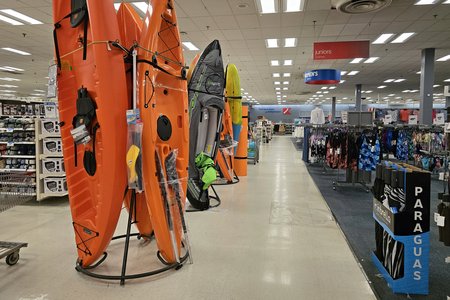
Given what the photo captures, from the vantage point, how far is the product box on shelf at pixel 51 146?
205 inches

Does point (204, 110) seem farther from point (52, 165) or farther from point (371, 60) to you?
point (371, 60)

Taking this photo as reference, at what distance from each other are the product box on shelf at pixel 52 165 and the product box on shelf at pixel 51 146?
119 mm

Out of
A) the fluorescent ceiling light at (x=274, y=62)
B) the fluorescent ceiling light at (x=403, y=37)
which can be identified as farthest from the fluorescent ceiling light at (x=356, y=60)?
the fluorescent ceiling light at (x=274, y=62)

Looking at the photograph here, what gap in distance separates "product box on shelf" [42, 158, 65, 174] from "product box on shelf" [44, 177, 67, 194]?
0.13 metres

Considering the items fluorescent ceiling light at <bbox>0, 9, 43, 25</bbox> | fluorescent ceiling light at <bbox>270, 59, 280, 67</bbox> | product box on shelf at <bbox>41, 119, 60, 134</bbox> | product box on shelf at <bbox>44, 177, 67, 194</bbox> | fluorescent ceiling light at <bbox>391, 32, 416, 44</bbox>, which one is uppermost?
fluorescent ceiling light at <bbox>270, 59, 280, 67</bbox>

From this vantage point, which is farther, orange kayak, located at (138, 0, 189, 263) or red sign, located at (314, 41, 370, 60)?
red sign, located at (314, 41, 370, 60)

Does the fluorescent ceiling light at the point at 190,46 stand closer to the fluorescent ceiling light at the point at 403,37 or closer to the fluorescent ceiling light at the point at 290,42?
the fluorescent ceiling light at the point at 290,42

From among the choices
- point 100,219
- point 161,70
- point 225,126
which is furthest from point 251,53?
point 100,219

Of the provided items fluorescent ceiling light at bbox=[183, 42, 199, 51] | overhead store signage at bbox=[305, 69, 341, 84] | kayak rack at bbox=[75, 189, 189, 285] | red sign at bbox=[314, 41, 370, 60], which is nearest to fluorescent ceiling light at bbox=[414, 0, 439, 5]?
red sign at bbox=[314, 41, 370, 60]

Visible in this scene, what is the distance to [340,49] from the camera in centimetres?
883

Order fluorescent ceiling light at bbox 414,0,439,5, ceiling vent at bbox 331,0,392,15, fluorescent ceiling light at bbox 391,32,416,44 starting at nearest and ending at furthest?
ceiling vent at bbox 331,0,392,15 → fluorescent ceiling light at bbox 414,0,439,5 → fluorescent ceiling light at bbox 391,32,416,44

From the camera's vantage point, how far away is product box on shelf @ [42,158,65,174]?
5.18 m

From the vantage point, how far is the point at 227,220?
14.5 feet

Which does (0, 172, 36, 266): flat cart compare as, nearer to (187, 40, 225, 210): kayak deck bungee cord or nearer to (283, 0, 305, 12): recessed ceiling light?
(187, 40, 225, 210): kayak deck bungee cord
